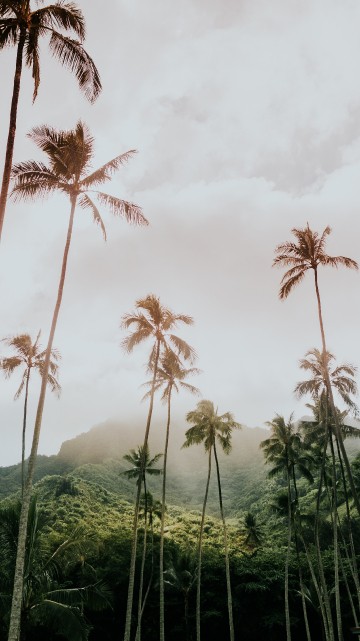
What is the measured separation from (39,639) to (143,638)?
8267 mm

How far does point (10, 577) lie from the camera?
16.2 metres

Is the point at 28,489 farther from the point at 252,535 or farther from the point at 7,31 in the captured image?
the point at 252,535

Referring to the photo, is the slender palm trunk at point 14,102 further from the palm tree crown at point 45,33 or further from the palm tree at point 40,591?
the palm tree at point 40,591

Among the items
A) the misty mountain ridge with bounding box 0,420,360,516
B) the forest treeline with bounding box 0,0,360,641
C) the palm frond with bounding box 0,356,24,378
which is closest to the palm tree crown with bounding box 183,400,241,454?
the forest treeline with bounding box 0,0,360,641

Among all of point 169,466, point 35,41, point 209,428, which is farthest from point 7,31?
point 169,466

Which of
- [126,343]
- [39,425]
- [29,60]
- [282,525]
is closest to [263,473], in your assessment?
[282,525]

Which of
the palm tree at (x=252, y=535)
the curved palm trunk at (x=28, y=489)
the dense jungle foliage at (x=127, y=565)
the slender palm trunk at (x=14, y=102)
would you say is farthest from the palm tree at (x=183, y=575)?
the slender palm trunk at (x=14, y=102)

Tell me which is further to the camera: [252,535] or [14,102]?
[252,535]

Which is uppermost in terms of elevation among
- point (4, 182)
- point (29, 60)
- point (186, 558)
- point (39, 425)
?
point (29, 60)

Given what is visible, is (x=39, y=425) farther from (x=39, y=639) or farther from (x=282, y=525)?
(x=282, y=525)

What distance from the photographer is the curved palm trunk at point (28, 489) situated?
35.5 feet

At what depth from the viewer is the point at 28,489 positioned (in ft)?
39.4

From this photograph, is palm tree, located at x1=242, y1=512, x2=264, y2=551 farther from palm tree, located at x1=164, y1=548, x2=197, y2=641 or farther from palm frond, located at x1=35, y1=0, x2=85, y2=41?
palm frond, located at x1=35, y1=0, x2=85, y2=41

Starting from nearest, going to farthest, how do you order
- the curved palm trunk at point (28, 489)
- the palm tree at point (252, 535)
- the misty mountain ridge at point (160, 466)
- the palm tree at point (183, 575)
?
1. the curved palm trunk at point (28, 489)
2. the palm tree at point (183, 575)
3. the palm tree at point (252, 535)
4. the misty mountain ridge at point (160, 466)
